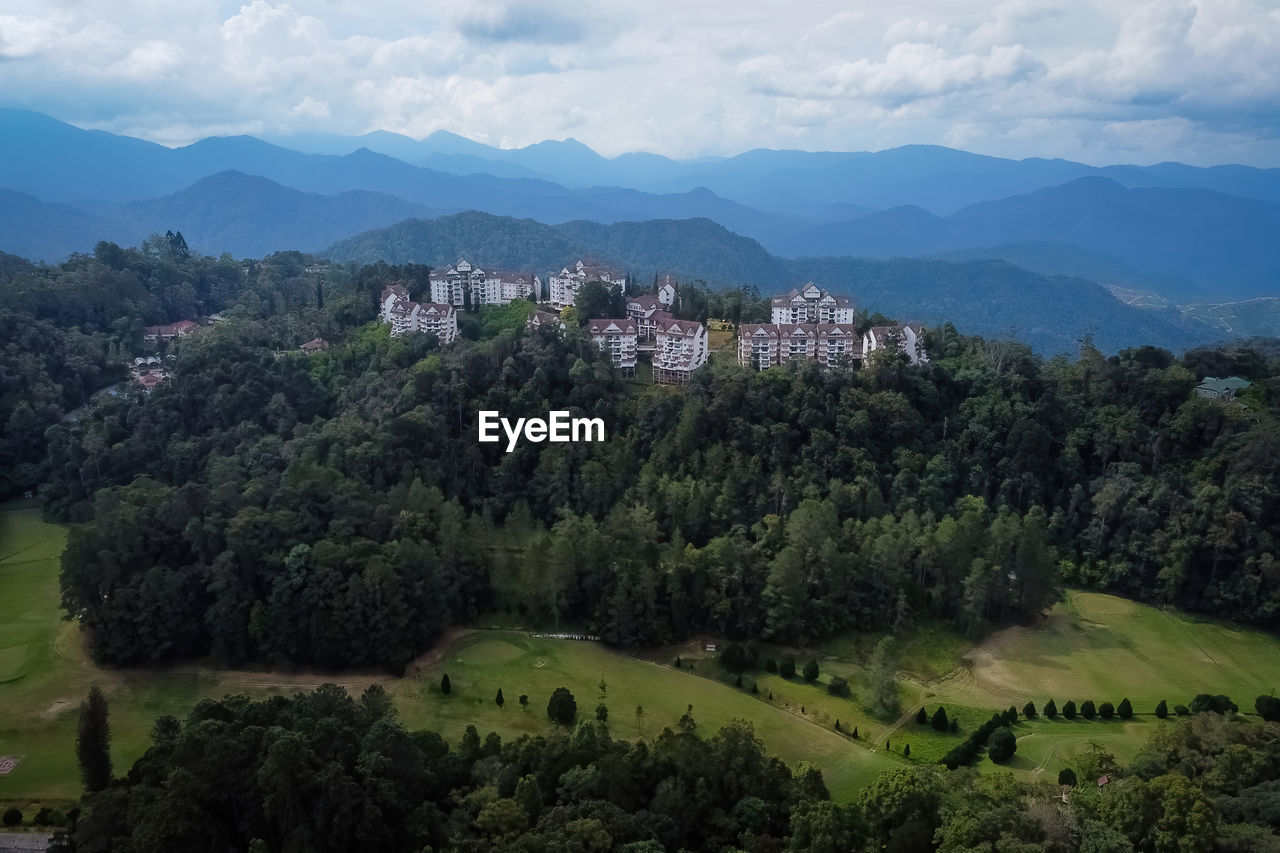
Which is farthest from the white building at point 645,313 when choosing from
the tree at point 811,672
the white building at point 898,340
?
the tree at point 811,672

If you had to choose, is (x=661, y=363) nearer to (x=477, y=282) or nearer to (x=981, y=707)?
(x=477, y=282)

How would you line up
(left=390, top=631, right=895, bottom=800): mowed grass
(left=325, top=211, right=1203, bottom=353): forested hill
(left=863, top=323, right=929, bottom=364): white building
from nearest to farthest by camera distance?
(left=390, top=631, right=895, bottom=800): mowed grass < (left=863, top=323, right=929, bottom=364): white building < (left=325, top=211, right=1203, bottom=353): forested hill

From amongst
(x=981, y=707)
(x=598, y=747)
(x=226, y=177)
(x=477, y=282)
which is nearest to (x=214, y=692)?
(x=598, y=747)

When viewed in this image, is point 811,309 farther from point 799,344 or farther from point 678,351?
point 678,351

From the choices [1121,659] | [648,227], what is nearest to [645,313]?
[1121,659]

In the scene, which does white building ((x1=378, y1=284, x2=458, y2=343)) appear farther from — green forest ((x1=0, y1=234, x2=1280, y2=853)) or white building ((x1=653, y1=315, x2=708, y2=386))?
white building ((x1=653, y1=315, x2=708, y2=386))

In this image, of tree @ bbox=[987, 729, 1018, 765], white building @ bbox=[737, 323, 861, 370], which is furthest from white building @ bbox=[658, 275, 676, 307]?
tree @ bbox=[987, 729, 1018, 765]

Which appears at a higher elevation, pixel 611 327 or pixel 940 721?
pixel 611 327

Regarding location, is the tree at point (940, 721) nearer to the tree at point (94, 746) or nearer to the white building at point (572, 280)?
the tree at point (94, 746)
